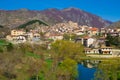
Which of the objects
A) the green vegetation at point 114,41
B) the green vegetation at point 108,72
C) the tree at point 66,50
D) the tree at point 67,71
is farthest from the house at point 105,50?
the green vegetation at point 108,72

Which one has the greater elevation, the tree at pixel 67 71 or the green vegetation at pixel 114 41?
the green vegetation at pixel 114 41

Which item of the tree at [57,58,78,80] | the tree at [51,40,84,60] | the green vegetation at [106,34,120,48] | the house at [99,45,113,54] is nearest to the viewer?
the tree at [57,58,78,80]

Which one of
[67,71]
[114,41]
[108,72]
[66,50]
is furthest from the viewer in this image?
[114,41]

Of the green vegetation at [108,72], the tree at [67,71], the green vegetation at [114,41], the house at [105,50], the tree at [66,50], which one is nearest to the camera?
the green vegetation at [108,72]

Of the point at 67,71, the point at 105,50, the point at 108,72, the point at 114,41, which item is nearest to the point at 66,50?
the point at 67,71

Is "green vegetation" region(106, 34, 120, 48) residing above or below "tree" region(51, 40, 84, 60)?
above

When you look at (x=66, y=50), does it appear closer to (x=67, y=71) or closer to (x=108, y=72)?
(x=67, y=71)

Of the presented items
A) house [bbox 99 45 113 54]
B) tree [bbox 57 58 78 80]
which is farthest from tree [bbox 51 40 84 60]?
house [bbox 99 45 113 54]

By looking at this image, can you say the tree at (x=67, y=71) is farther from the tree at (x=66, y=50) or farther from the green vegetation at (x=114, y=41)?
the green vegetation at (x=114, y=41)

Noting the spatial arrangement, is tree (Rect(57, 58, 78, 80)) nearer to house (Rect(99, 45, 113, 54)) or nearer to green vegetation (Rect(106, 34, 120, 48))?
house (Rect(99, 45, 113, 54))

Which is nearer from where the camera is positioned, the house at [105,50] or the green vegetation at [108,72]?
the green vegetation at [108,72]

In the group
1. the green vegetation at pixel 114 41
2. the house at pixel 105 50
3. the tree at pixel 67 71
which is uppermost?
the green vegetation at pixel 114 41

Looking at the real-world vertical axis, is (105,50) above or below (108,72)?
above

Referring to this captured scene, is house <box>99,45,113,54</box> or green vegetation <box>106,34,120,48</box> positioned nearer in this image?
house <box>99,45,113,54</box>
